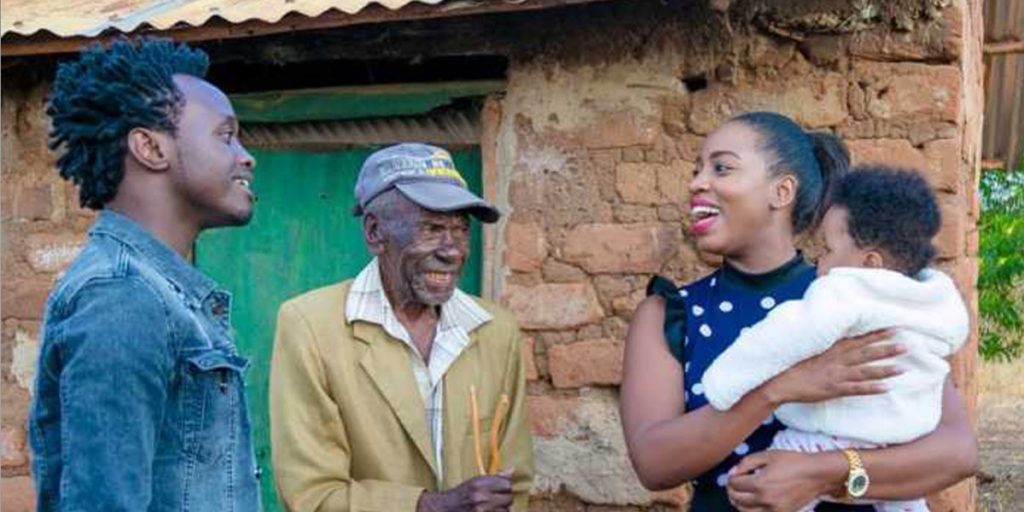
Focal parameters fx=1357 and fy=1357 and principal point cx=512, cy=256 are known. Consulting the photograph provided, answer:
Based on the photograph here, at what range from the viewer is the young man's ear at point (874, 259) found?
273 centimetres

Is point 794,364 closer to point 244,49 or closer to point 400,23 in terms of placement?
point 400,23

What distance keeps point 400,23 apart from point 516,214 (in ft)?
2.40

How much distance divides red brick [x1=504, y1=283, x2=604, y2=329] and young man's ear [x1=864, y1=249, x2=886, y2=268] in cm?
170

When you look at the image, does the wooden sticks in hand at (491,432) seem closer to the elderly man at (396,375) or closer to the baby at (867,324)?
the elderly man at (396,375)

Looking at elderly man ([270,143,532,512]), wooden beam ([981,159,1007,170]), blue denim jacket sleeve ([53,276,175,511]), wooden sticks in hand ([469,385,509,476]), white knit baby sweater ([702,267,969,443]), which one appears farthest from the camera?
wooden beam ([981,159,1007,170])

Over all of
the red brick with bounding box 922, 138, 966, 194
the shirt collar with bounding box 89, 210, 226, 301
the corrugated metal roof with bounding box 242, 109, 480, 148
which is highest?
the corrugated metal roof with bounding box 242, 109, 480, 148

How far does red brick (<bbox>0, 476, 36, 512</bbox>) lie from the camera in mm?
5078

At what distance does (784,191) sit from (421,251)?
0.84 m

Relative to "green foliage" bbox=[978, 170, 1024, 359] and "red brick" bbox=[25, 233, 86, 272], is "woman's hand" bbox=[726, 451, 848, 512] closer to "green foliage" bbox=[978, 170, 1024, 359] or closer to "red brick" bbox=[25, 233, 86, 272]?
"red brick" bbox=[25, 233, 86, 272]

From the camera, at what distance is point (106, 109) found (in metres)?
2.24

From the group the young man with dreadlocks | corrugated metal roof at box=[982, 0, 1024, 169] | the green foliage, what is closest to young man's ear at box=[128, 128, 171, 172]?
the young man with dreadlocks

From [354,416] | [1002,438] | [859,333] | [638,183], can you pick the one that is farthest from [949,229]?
[1002,438]

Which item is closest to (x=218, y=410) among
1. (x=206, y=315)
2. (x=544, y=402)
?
(x=206, y=315)

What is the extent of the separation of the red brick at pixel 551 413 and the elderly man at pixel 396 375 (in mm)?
1050
